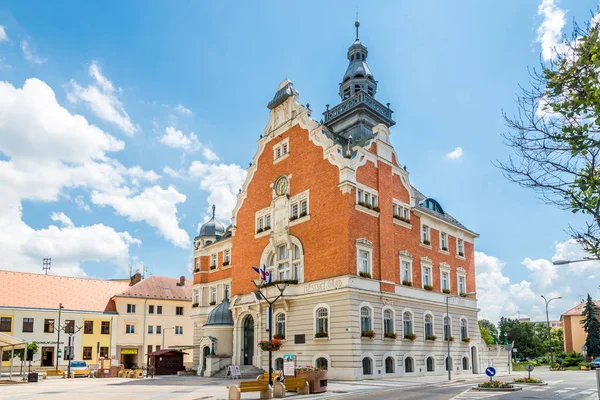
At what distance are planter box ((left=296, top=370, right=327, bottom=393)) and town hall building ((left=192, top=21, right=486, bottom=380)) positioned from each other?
7.11 metres

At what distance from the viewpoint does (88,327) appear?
61375 mm

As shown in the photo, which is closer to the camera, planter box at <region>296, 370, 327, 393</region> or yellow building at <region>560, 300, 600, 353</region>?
planter box at <region>296, 370, 327, 393</region>

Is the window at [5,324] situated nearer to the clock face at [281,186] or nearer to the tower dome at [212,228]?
the tower dome at [212,228]

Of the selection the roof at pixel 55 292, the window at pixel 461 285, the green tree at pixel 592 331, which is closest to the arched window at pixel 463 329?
the window at pixel 461 285

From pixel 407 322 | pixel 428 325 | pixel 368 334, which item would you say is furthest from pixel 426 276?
pixel 368 334

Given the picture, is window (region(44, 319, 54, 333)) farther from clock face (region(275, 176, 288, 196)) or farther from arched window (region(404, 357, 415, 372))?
arched window (region(404, 357, 415, 372))

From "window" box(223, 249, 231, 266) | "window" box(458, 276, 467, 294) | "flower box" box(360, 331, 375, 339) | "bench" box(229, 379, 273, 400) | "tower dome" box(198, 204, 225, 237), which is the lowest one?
"bench" box(229, 379, 273, 400)

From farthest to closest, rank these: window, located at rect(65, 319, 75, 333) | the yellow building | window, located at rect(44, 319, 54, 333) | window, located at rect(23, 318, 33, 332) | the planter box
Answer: the yellow building → window, located at rect(44, 319, 54, 333) → window, located at rect(65, 319, 75, 333) → window, located at rect(23, 318, 33, 332) → the planter box

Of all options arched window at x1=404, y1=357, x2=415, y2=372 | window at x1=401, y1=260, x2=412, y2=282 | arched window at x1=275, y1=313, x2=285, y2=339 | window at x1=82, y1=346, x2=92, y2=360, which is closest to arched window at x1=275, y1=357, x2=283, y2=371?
arched window at x1=275, y1=313, x2=285, y2=339

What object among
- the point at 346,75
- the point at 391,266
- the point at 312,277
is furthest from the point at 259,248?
the point at 346,75

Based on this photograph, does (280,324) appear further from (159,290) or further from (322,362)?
(159,290)

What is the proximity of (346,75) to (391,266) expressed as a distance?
65.3 ft

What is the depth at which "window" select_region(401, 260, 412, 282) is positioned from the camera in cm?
3945

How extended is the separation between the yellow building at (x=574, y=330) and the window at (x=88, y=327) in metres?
72.8
